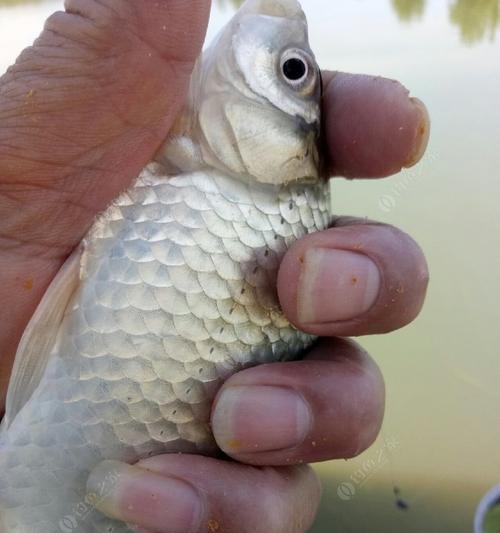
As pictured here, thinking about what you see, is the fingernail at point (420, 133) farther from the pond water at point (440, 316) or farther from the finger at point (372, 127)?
the pond water at point (440, 316)

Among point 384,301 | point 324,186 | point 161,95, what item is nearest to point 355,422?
point 384,301

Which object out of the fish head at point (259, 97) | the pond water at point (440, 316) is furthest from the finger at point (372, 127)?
the pond water at point (440, 316)

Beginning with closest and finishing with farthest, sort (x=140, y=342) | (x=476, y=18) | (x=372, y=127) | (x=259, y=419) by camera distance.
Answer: (x=140, y=342)
(x=259, y=419)
(x=372, y=127)
(x=476, y=18)

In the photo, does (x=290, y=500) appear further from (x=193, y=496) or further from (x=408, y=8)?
(x=408, y=8)

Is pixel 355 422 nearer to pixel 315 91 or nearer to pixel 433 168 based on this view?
pixel 315 91

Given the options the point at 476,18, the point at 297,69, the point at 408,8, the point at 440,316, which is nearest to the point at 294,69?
the point at 297,69

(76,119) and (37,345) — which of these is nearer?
(37,345)

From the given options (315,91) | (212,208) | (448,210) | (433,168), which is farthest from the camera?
(433,168)
